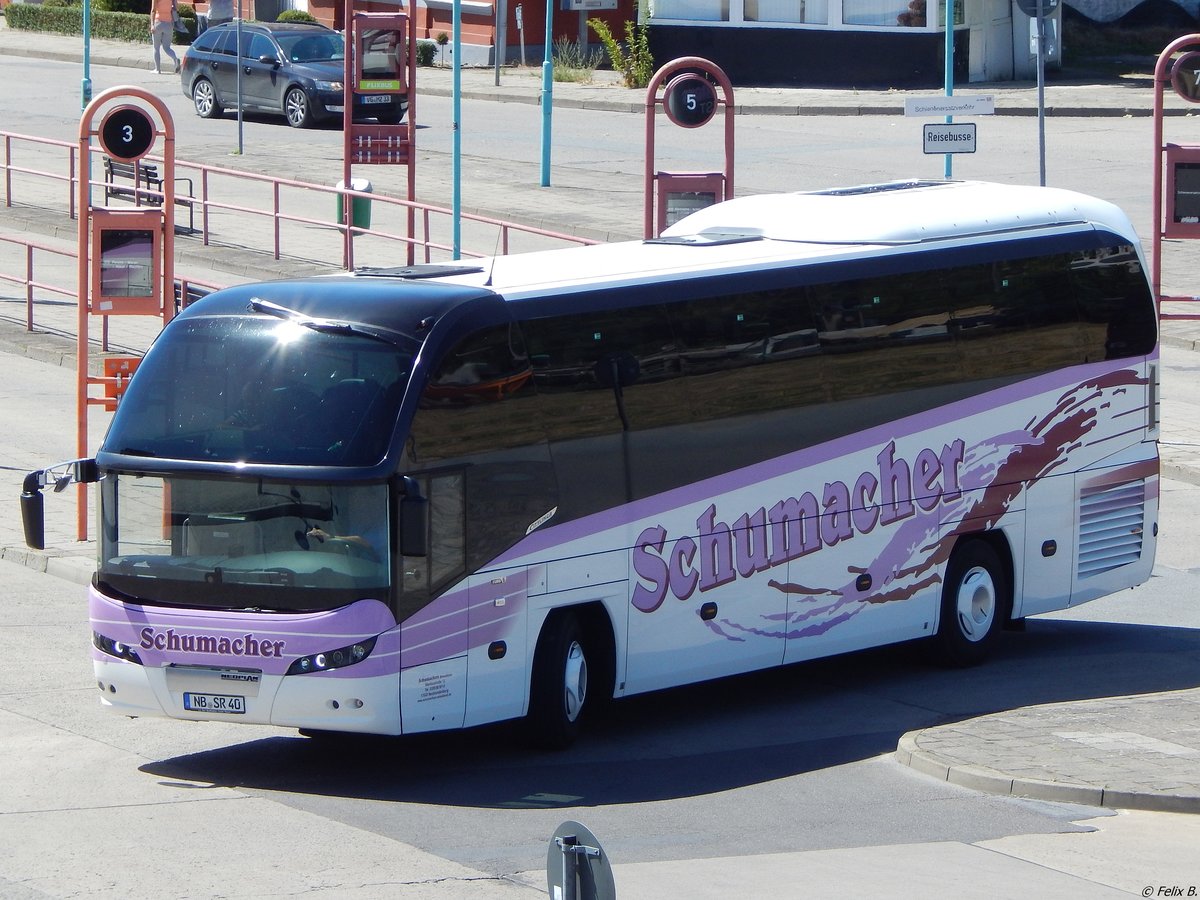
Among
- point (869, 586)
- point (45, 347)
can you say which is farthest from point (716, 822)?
point (45, 347)

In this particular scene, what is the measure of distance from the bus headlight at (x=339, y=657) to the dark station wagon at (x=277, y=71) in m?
28.6

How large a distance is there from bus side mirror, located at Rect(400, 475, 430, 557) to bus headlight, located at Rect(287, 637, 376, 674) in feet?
1.63

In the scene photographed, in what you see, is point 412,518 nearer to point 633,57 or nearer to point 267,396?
point 267,396

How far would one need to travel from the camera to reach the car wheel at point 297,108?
127 feet

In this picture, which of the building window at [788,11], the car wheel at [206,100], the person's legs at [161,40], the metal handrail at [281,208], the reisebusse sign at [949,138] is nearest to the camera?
the reisebusse sign at [949,138]

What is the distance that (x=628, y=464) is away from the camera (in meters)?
11.4

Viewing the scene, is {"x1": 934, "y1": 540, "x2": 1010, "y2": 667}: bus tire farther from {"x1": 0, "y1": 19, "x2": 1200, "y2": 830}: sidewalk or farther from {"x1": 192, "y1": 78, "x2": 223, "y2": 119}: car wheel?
{"x1": 192, "y1": 78, "x2": 223, "y2": 119}: car wheel

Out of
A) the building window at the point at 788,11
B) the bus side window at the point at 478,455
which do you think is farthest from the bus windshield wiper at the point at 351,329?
the building window at the point at 788,11

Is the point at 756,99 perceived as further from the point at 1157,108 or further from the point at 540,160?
the point at 1157,108

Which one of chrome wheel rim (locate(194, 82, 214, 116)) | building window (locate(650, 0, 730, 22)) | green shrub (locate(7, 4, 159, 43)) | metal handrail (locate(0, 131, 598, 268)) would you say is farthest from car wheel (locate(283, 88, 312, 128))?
green shrub (locate(7, 4, 159, 43))

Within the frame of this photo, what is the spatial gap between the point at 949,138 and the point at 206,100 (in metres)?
21.9

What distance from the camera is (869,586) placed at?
1288 cm

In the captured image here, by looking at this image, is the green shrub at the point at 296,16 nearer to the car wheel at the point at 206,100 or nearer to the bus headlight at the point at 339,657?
the car wheel at the point at 206,100

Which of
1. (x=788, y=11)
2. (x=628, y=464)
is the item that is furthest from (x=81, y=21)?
(x=628, y=464)
